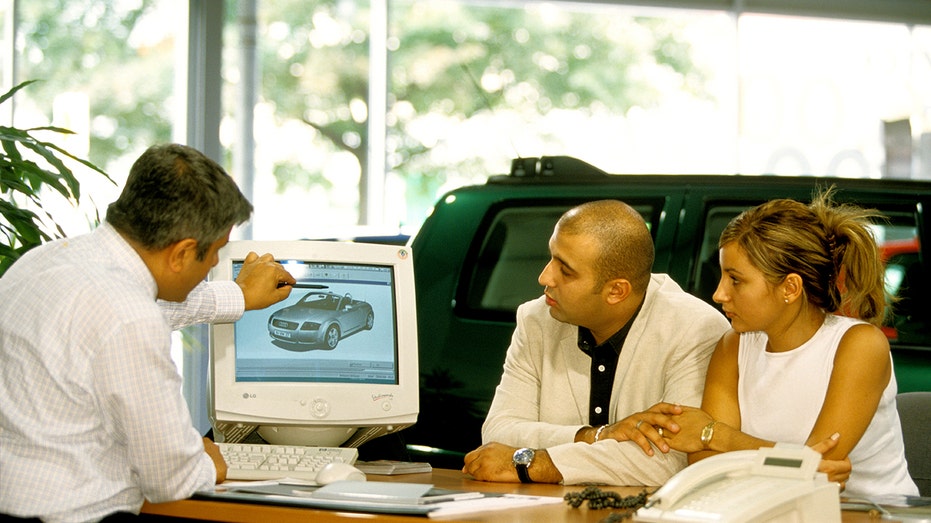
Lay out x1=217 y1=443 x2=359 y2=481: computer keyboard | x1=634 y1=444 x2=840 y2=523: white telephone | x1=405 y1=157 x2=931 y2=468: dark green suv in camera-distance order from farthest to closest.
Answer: x1=405 y1=157 x2=931 y2=468: dark green suv, x1=217 y1=443 x2=359 y2=481: computer keyboard, x1=634 y1=444 x2=840 y2=523: white telephone

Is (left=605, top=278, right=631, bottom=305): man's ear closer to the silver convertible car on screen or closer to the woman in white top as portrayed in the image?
the woman in white top

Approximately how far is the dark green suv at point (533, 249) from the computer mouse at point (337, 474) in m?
1.26

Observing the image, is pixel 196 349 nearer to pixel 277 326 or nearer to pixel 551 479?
pixel 277 326

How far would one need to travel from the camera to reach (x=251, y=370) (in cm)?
286

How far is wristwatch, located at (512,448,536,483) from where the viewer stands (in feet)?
8.47

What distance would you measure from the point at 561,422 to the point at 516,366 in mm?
199

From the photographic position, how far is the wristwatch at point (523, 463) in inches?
102

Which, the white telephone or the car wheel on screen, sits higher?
the car wheel on screen

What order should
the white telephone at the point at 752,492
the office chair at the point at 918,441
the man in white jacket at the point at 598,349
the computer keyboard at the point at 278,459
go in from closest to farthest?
1. the white telephone at the point at 752,492
2. the computer keyboard at the point at 278,459
3. the man in white jacket at the point at 598,349
4. the office chair at the point at 918,441

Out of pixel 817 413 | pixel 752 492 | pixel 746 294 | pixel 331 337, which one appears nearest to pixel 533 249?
pixel 331 337

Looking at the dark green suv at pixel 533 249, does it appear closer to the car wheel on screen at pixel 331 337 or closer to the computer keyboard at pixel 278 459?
the car wheel on screen at pixel 331 337

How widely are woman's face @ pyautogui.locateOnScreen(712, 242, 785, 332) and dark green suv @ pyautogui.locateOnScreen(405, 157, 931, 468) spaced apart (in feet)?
3.81

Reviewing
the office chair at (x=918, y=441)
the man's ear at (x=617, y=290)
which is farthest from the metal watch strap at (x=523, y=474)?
the office chair at (x=918, y=441)

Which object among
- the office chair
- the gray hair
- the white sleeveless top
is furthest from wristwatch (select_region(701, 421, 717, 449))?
the gray hair
